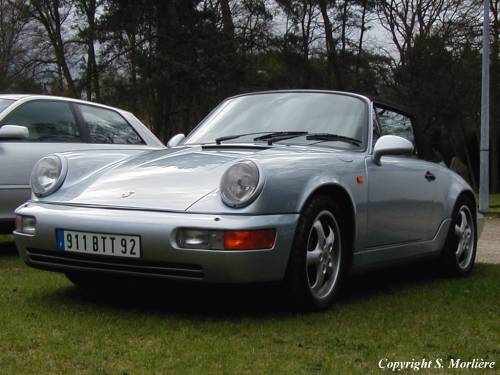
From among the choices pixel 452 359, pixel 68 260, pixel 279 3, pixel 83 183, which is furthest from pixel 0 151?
pixel 279 3

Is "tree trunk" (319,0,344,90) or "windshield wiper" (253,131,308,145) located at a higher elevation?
"tree trunk" (319,0,344,90)

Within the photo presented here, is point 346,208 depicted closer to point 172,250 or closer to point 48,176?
point 172,250

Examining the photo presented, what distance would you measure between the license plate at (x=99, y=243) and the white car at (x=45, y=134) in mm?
2092

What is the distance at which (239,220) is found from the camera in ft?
12.3

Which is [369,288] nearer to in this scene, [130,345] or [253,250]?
[253,250]

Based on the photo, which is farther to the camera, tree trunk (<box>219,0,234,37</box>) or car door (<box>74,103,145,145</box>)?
tree trunk (<box>219,0,234,37</box>)

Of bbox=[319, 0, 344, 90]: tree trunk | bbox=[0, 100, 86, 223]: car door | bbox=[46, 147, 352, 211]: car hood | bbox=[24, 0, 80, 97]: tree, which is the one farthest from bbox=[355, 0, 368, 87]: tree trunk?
bbox=[46, 147, 352, 211]: car hood

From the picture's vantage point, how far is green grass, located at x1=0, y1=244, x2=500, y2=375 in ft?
10.4

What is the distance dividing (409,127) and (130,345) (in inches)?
129

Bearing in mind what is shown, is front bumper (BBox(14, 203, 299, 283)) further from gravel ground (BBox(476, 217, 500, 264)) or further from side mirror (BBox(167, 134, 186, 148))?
gravel ground (BBox(476, 217, 500, 264))

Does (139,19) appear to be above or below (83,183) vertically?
above

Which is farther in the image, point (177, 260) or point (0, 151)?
point (0, 151)

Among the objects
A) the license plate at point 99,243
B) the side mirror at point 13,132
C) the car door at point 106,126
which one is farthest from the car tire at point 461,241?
the side mirror at point 13,132

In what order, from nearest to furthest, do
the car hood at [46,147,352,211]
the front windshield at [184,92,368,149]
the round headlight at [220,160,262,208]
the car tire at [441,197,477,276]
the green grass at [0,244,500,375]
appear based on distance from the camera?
the green grass at [0,244,500,375]
the round headlight at [220,160,262,208]
the car hood at [46,147,352,211]
the front windshield at [184,92,368,149]
the car tire at [441,197,477,276]
